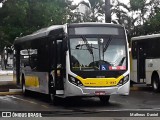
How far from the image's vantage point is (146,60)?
24391 mm

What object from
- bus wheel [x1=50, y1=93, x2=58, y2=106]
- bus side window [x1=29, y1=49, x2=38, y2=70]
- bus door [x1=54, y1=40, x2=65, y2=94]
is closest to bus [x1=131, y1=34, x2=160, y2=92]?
bus side window [x1=29, y1=49, x2=38, y2=70]

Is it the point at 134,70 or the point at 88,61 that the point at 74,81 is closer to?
the point at 88,61

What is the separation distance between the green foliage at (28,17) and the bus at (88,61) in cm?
1078

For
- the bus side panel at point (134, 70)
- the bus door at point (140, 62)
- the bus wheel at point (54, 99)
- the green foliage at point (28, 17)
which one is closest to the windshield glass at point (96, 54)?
the bus wheel at point (54, 99)

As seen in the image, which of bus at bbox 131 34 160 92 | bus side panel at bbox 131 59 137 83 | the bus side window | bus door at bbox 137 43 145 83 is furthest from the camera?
bus side panel at bbox 131 59 137 83

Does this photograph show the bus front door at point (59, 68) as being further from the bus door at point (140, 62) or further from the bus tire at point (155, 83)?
the bus door at point (140, 62)

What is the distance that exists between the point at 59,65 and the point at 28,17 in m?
14.2

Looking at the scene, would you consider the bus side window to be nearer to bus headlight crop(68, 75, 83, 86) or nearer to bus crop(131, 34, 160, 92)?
bus headlight crop(68, 75, 83, 86)

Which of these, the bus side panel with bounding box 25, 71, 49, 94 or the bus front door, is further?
the bus side panel with bounding box 25, 71, 49, 94

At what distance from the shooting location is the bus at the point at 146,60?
23453 mm

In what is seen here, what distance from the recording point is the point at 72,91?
52.4ft

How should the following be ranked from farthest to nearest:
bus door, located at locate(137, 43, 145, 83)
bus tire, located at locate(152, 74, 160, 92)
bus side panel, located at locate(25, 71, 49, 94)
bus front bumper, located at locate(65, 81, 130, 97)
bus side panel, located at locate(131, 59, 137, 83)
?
1. bus side panel, located at locate(131, 59, 137, 83)
2. bus door, located at locate(137, 43, 145, 83)
3. bus tire, located at locate(152, 74, 160, 92)
4. bus side panel, located at locate(25, 71, 49, 94)
5. bus front bumper, located at locate(65, 81, 130, 97)

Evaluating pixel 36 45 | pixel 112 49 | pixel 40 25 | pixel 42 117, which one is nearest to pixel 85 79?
pixel 112 49

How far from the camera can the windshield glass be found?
16.2 m
